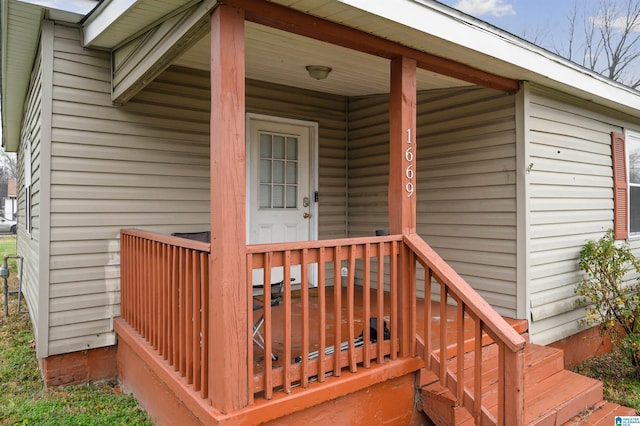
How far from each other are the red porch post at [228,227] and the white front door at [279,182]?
87.1 inches

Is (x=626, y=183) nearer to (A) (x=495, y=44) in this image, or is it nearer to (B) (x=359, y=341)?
(A) (x=495, y=44)

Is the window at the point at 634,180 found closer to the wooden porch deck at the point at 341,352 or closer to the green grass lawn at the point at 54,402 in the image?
the wooden porch deck at the point at 341,352

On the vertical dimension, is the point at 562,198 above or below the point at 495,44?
below

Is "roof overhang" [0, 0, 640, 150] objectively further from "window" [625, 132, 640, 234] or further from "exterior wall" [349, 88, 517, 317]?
"window" [625, 132, 640, 234]

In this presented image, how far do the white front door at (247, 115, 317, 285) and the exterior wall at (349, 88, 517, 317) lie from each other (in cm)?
→ 82

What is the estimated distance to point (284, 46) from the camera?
2967 millimetres

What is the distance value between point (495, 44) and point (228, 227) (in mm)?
2311

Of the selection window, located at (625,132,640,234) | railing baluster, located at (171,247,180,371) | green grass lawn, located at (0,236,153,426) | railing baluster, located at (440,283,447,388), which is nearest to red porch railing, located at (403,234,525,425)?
railing baluster, located at (440,283,447,388)

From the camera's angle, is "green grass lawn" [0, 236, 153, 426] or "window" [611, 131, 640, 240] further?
"window" [611, 131, 640, 240]

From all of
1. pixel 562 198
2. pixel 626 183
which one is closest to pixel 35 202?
pixel 562 198

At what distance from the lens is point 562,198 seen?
13.5 feet

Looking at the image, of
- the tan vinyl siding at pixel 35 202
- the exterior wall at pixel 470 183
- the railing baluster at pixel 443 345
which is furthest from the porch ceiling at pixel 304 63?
the railing baluster at pixel 443 345

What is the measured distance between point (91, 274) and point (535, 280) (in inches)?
145

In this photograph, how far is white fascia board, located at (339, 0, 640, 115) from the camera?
2469 mm
